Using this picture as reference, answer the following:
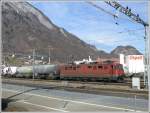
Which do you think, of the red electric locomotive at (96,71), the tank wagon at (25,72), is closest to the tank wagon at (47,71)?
the tank wagon at (25,72)

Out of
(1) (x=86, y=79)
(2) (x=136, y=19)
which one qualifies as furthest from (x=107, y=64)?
(2) (x=136, y=19)

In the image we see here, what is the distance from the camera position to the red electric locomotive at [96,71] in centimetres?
5878

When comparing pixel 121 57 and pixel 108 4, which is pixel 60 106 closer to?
pixel 108 4

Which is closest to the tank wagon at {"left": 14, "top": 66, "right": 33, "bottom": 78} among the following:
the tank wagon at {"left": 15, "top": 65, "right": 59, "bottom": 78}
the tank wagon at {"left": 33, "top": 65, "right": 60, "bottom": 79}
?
the tank wagon at {"left": 15, "top": 65, "right": 59, "bottom": 78}

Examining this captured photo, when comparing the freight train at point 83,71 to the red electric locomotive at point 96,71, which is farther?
the freight train at point 83,71

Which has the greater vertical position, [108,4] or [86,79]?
[108,4]

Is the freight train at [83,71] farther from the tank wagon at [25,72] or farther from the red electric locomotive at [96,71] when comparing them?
the tank wagon at [25,72]

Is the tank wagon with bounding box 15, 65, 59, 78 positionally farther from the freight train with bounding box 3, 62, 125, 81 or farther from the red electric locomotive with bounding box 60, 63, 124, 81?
the red electric locomotive with bounding box 60, 63, 124, 81

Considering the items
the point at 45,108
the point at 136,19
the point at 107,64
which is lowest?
the point at 45,108

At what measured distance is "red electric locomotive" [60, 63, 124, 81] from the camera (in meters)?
58.8

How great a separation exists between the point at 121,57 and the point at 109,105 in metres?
74.1

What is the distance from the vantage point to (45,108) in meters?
25.5

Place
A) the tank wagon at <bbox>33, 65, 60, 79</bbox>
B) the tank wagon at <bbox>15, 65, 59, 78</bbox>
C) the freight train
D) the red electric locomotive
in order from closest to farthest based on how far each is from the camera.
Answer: the red electric locomotive
the freight train
the tank wagon at <bbox>33, 65, 60, 79</bbox>
the tank wagon at <bbox>15, 65, 59, 78</bbox>

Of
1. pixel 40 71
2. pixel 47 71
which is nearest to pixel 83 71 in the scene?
pixel 47 71
